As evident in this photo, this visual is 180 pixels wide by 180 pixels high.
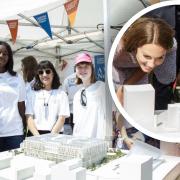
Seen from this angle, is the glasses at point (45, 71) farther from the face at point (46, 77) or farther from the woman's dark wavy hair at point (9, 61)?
the woman's dark wavy hair at point (9, 61)

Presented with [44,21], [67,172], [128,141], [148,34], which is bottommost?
[128,141]

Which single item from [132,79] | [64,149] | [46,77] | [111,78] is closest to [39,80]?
[46,77]

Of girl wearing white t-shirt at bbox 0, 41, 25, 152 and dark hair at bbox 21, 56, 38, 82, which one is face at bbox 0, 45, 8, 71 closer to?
girl wearing white t-shirt at bbox 0, 41, 25, 152

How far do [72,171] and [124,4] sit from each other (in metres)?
1.40

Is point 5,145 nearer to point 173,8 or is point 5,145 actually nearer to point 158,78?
point 158,78

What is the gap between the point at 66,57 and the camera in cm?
245

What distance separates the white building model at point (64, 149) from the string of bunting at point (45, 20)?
0.86 meters

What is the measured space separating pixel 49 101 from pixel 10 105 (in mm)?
274

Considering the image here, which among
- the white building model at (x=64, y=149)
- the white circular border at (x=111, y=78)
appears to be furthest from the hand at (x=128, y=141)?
the white building model at (x=64, y=149)

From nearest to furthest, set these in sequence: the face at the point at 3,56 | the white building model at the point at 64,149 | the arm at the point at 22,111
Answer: the white building model at the point at 64,149
the face at the point at 3,56
the arm at the point at 22,111

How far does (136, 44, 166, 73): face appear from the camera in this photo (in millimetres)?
2213

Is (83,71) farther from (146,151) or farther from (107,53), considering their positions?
(146,151)

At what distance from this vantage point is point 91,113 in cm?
245

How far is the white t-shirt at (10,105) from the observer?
2.39 meters
